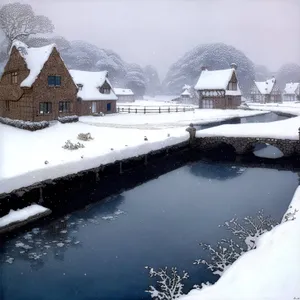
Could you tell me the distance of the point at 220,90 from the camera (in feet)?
193

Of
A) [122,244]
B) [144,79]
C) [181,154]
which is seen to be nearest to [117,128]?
[181,154]

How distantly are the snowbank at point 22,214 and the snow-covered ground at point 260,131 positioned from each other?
1871cm

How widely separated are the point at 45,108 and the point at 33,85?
2561 millimetres

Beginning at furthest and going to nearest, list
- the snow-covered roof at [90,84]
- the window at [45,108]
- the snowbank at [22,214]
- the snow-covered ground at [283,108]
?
the snow-covered ground at [283,108] → the snow-covered roof at [90,84] → the window at [45,108] → the snowbank at [22,214]

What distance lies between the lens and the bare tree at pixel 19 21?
2802 cm

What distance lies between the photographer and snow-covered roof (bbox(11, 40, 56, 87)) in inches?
1273

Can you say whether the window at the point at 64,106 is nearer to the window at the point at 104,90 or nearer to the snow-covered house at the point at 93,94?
the snow-covered house at the point at 93,94

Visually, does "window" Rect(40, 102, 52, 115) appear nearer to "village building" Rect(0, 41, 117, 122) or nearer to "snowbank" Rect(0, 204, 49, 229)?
"village building" Rect(0, 41, 117, 122)

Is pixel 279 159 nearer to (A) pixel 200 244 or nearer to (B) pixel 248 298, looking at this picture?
(A) pixel 200 244

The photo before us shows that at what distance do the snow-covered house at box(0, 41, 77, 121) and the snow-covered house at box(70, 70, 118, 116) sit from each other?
7.44 meters

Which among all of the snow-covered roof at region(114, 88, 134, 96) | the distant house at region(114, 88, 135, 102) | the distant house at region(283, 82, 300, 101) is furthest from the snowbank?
the distant house at region(283, 82, 300, 101)

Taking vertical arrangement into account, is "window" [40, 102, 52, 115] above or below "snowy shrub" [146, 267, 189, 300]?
above

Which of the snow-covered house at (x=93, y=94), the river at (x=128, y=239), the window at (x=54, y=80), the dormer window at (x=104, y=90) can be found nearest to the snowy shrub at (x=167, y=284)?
the river at (x=128, y=239)

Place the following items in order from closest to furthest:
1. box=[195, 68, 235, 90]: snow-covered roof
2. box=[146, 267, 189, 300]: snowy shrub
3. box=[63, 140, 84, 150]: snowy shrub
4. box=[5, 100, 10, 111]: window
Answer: box=[146, 267, 189, 300]: snowy shrub → box=[63, 140, 84, 150]: snowy shrub → box=[5, 100, 10, 111]: window → box=[195, 68, 235, 90]: snow-covered roof
